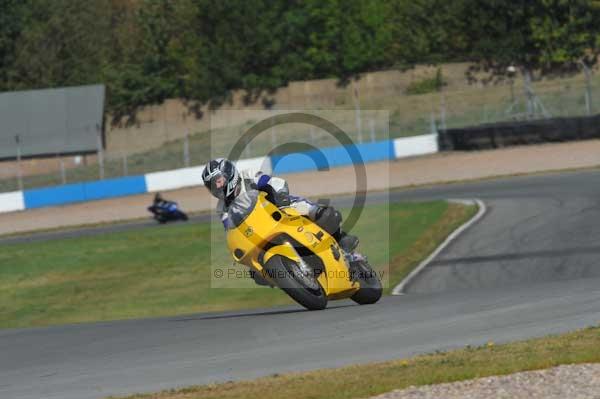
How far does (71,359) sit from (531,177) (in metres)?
22.2

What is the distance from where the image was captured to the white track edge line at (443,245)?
17047mm

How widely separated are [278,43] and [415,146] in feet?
82.6

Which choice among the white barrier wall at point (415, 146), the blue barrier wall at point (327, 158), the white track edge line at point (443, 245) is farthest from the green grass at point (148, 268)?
the white barrier wall at point (415, 146)

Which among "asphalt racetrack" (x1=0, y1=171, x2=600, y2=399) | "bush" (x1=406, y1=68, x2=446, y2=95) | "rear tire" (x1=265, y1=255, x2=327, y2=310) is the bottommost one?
"asphalt racetrack" (x1=0, y1=171, x2=600, y2=399)

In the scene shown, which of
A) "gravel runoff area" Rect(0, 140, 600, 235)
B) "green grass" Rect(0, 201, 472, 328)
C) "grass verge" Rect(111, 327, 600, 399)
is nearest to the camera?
"grass verge" Rect(111, 327, 600, 399)

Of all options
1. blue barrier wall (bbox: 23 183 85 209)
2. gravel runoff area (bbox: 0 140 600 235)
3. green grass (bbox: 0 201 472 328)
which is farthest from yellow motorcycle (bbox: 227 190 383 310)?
blue barrier wall (bbox: 23 183 85 209)

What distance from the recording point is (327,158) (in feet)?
131

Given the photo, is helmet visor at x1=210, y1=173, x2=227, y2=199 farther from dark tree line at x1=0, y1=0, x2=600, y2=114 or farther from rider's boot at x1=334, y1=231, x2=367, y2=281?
dark tree line at x1=0, y1=0, x2=600, y2=114

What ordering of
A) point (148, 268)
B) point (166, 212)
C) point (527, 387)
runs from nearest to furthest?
point (527, 387) → point (148, 268) → point (166, 212)

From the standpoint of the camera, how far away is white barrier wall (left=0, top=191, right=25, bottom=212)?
3988 centimetres

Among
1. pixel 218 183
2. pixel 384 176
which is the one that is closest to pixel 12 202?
pixel 384 176

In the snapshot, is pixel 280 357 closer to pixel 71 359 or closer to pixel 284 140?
pixel 71 359

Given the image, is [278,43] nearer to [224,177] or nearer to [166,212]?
[166,212]

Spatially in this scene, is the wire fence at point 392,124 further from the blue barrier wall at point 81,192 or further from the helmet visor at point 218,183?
the helmet visor at point 218,183
